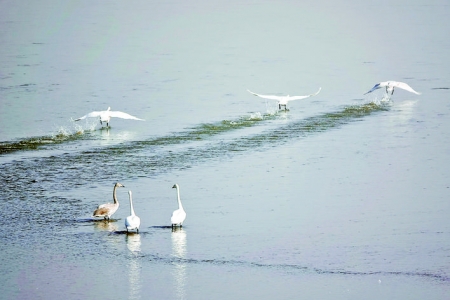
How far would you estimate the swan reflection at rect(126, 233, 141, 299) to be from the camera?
1113cm

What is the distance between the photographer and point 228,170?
1747 centimetres

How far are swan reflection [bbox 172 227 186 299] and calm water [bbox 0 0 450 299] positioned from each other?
0.03 meters

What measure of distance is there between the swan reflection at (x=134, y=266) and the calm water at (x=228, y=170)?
30 mm

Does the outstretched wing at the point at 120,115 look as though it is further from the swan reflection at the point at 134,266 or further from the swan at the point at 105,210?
the swan reflection at the point at 134,266

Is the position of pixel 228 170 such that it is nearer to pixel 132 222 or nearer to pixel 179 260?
pixel 132 222

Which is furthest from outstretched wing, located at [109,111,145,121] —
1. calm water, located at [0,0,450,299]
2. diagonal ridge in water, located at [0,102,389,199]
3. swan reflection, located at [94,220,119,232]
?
swan reflection, located at [94,220,119,232]

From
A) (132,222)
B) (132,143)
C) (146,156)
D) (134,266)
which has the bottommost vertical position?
(134,266)

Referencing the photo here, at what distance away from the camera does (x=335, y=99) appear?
25406mm

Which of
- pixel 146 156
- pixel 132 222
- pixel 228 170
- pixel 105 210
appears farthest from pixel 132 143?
pixel 132 222

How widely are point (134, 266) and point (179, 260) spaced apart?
55 centimetres

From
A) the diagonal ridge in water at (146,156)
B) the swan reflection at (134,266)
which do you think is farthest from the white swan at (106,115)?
the swan reflection at (134,266)

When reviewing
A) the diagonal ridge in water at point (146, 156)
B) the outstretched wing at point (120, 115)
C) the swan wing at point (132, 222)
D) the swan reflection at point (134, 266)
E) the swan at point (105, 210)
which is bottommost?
the swan reflection at point (134, 266)

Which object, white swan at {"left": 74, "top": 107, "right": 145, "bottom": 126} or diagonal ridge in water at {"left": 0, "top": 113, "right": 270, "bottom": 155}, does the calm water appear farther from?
white swan at {"left": 74, "top": 107, "right": 145, "bottom": 126}

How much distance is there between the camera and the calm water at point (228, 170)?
38.2ft
